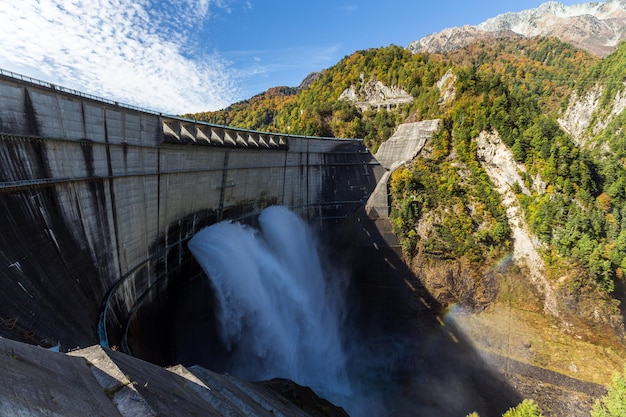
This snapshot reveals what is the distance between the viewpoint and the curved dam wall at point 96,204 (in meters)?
9.08

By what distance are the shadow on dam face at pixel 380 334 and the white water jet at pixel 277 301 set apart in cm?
119

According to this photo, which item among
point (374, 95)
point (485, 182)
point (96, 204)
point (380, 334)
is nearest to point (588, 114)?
point (374, 95)

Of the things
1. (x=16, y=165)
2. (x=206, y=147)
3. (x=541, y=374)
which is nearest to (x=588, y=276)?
(x=541, y=374)

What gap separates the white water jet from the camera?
60.5 feet

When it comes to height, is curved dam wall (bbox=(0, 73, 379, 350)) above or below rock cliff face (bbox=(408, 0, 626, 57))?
below

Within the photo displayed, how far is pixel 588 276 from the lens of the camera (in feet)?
74.1

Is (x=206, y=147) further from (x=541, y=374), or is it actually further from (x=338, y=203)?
(x=541, y=374)

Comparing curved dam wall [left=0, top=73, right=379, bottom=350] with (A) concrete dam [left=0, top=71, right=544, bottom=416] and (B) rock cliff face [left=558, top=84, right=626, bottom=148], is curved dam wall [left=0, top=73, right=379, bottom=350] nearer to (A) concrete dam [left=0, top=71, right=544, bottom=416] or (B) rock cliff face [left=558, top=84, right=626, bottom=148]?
(A) concrete dam [left=0, top=71, right=544, bottom=416]

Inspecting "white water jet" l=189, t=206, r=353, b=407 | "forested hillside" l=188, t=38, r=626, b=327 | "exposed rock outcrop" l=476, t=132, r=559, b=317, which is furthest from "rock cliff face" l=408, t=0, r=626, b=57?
"white water jet" l=189, t=206, r=353, b=407

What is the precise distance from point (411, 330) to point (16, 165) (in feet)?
84.8

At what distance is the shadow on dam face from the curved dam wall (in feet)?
4.02

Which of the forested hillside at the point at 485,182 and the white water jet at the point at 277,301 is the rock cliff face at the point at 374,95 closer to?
the forested hillside at the point at 485,182

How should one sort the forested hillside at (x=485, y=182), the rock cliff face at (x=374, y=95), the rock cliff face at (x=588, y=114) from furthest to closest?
the rock cliff face at (x=588, y=114) < the rock cliff face at (x=374, y=95) < the forested hillside at (x=485, y=182)

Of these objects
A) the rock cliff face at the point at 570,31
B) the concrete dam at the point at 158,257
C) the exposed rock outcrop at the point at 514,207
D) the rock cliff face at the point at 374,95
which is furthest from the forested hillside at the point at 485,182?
the rock cliff face at the point at 570,31
